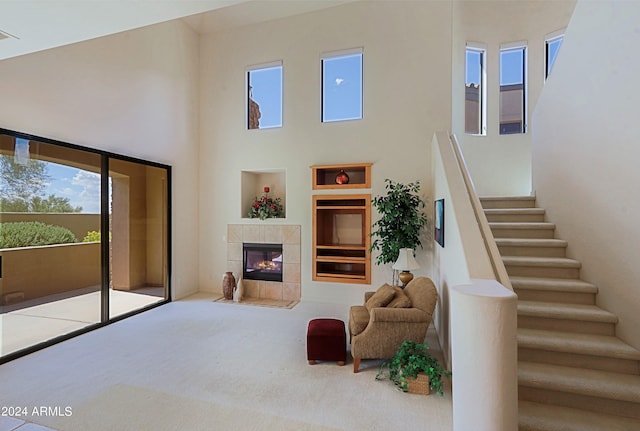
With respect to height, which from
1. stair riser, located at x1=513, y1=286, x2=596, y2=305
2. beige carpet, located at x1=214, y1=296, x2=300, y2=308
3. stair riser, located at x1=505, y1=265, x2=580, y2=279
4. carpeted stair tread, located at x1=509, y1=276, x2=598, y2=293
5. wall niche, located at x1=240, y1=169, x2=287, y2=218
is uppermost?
wall niche, located at x1=240, y1=169, x2=287, y2=218

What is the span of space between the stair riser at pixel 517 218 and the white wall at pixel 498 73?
86.8 inches

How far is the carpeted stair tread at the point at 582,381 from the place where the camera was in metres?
1.94

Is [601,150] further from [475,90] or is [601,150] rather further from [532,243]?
[475,90]

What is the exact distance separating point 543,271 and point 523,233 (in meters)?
0.62

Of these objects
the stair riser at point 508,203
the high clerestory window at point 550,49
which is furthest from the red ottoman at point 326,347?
the high clerestory window at point 550,49

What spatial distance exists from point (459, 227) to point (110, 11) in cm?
274

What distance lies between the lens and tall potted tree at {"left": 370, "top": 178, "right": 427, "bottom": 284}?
4.62 meters

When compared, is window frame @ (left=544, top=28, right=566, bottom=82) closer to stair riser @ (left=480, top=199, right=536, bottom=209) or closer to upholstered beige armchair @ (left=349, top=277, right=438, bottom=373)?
stair riser @ (left=480, top=199, right=536, bottom=209)

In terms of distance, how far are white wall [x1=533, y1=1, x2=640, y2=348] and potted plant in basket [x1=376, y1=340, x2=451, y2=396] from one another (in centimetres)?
143

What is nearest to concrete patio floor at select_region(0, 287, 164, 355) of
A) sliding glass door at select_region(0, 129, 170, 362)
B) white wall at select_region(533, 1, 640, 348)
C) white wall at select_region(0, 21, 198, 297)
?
sliding glass door at select_region(0, 129, 170, 362)

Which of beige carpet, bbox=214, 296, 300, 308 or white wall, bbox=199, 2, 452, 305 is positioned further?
beige carpet, bbox=214, 296, 300, 308

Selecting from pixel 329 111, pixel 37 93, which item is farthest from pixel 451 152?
pixel 37 93

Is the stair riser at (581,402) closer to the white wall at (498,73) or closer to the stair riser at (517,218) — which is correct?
the stair riser at (517,218)

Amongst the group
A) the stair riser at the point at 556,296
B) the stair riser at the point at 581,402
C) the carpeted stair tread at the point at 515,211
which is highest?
the carpeted stair tread at the point at 515,211
